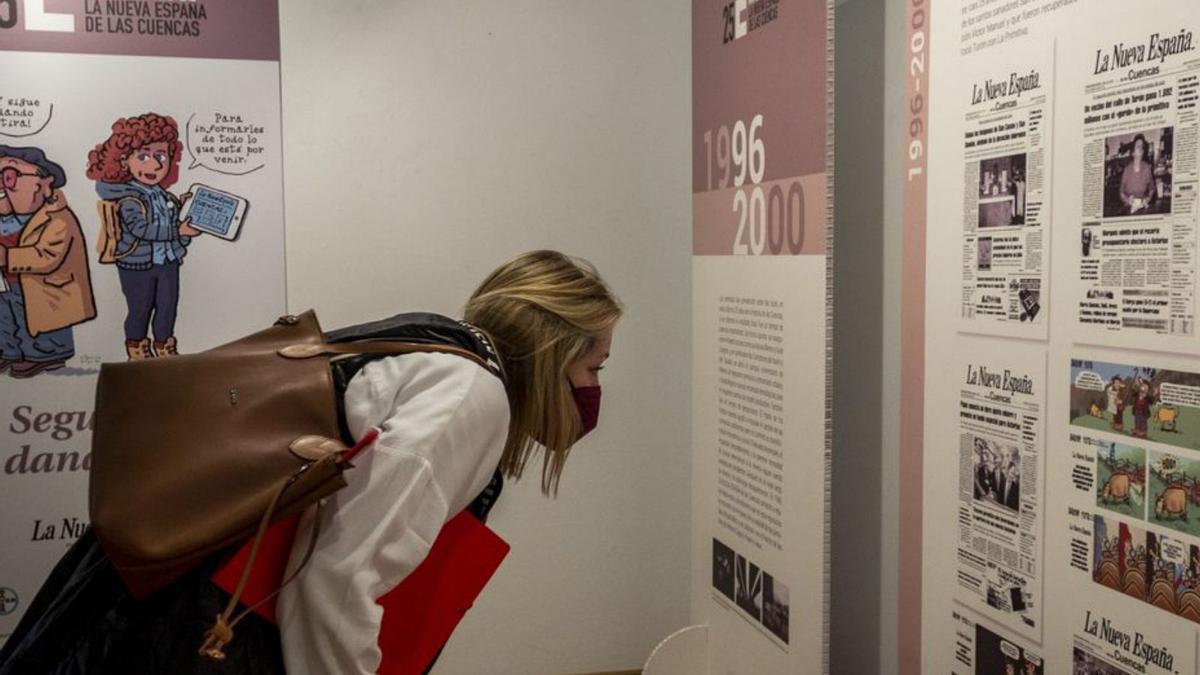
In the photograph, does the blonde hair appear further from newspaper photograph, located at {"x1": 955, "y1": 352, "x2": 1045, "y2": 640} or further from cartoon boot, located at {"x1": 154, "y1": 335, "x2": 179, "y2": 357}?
cartoon boot, located at {"x1": 154, "y1": 335, "x2": 179, "y2": 357}

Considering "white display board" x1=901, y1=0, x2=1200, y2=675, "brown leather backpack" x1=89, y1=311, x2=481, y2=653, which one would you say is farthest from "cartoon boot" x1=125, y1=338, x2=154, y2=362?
"white display board" x1=901, y1=0, x2=1200, y2=675

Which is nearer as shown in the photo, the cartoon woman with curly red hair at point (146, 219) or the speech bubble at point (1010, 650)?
the speech bubble at point (1010, 650)

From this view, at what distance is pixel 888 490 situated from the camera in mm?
2627

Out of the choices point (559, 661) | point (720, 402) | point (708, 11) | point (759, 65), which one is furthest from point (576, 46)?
point (559, 661)

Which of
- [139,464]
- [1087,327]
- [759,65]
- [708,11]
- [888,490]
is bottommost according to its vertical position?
[888,490]

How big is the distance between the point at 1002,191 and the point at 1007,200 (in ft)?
0.07

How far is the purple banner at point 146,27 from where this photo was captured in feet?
10.3

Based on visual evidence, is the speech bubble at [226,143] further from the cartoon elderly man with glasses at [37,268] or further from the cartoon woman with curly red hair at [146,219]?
the cartoon elderly man with glasses at [37,268]

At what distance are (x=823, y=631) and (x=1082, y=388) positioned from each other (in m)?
0.87

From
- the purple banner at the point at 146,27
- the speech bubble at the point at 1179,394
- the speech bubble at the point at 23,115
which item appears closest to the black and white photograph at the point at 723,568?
the speech bubble at the point at 1179,394

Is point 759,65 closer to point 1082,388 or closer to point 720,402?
point 720,402

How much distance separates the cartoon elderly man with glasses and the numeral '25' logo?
1838mm

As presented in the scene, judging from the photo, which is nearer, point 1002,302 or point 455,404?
point 455,404

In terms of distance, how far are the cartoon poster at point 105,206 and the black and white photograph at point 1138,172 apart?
233 cm
